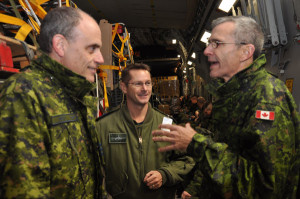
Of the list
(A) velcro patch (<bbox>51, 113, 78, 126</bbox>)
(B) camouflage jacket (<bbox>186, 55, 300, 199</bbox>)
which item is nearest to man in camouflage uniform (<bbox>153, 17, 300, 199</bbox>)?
(B) camouflage jacket (<bbox>186, 55, 300, 199</bbox>)

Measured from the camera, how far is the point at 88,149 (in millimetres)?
1241

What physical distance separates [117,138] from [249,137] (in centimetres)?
118

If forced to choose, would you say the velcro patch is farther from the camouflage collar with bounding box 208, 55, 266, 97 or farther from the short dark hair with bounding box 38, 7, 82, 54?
the camouflage collar with bounding box 208, 55, 266, 97

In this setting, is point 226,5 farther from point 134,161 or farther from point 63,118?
point 63,118

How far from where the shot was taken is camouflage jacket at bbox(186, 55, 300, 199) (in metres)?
1.06

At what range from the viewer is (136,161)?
5.90 feet

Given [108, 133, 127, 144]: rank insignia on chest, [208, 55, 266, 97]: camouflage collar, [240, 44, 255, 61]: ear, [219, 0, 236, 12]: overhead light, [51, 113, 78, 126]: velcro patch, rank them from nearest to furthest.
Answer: [51, 113, 78, 126]: velcro patch
[208, 55, 266, 97]: camouflage collar
[240, 44, 255, 61]: ear
[108, 133, 127, 144]: rank insignia on chest
[219, 0, 236, 12]: overhead light

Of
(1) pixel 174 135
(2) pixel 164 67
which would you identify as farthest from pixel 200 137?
(2) pixel 164 67

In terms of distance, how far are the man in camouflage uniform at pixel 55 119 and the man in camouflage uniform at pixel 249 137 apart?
51 centimetres

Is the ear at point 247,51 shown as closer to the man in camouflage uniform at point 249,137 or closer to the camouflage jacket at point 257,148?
the man in camouflage uniform at point 249,137

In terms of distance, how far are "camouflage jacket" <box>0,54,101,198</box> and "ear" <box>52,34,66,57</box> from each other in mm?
106

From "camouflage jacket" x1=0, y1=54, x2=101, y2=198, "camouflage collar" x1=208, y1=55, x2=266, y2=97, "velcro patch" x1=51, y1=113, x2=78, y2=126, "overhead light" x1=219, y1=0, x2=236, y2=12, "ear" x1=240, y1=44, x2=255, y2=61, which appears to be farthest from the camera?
"overhead light" x1=219, y1=0, x2=236, y2=12

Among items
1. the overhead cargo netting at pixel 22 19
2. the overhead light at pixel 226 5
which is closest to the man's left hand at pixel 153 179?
the overhead cargo netting at pixel 22 19

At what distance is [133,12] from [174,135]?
23.7 feet
